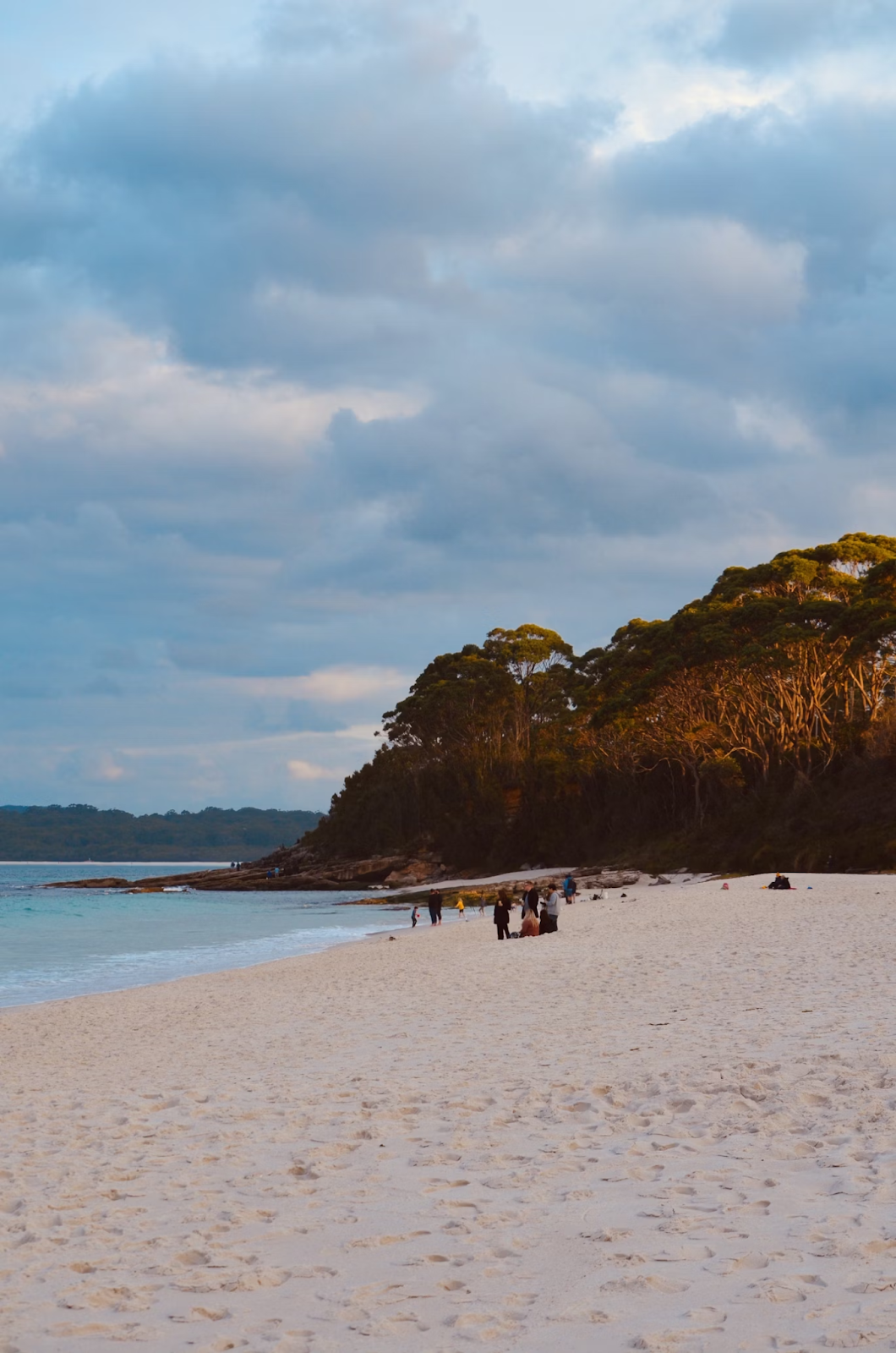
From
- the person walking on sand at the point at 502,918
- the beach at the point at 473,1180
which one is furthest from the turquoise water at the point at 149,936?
the beach at the point at 473,1180

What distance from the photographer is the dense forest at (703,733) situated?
49719mm

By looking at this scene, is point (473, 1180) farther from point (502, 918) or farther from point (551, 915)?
point (502, 918)

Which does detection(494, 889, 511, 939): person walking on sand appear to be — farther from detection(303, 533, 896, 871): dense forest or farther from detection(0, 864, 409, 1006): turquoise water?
detection(303, 533, 896, 871): dense forest

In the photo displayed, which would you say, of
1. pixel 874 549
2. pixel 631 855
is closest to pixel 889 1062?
pixel 874 549

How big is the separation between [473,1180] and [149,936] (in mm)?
36442

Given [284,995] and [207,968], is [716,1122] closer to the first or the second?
[284,995]

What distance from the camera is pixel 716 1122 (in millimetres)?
6879

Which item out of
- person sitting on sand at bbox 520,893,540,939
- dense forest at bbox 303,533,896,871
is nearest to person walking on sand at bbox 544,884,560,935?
person sitting on sand at bbox 520,893,540,939

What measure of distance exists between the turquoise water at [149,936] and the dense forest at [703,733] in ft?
51.0

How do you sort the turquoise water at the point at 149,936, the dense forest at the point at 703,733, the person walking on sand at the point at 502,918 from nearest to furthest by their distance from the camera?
1. the turquoise water at the point at 149,936
2. the person walking on sand at the point at 502,918
3. the dense forest at the point at 703,733

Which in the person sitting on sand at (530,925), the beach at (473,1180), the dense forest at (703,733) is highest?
the dense forest at (703,733)

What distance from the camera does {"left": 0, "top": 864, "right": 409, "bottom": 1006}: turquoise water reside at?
25547mm

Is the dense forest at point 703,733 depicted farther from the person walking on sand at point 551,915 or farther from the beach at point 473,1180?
the beach at point 473,1180

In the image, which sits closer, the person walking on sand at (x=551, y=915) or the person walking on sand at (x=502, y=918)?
the person walking on sand at (x=551, y=915)
